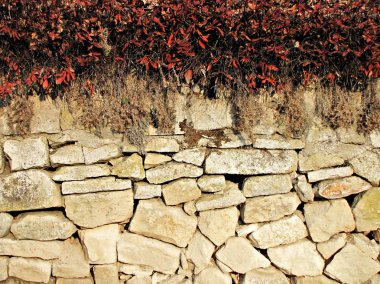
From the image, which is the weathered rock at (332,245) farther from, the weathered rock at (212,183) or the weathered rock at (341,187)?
the weathered rock at (212,183)

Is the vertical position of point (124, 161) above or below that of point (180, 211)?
above

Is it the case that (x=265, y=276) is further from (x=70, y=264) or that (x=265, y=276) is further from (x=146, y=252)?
(x=70, y=264)

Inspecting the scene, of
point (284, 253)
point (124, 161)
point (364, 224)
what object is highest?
point (124, 161)

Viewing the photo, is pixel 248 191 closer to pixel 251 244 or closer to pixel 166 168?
pixel 251 244

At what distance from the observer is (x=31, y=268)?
3.10 metres

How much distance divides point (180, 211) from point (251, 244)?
25.9 inches

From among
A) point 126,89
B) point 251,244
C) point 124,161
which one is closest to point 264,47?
point 126,89

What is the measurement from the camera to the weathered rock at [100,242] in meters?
3.08

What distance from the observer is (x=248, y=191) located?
3094mm

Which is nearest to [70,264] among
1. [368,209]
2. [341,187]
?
[341,187]

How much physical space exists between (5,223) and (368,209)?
2.97m

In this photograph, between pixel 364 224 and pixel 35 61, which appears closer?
pixel 35 61

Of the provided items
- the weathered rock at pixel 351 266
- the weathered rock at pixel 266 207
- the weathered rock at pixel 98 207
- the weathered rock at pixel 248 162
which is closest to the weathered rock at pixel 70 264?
the weathered rock at pixel 98 207

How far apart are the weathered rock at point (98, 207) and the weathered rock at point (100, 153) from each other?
28 centimetres
